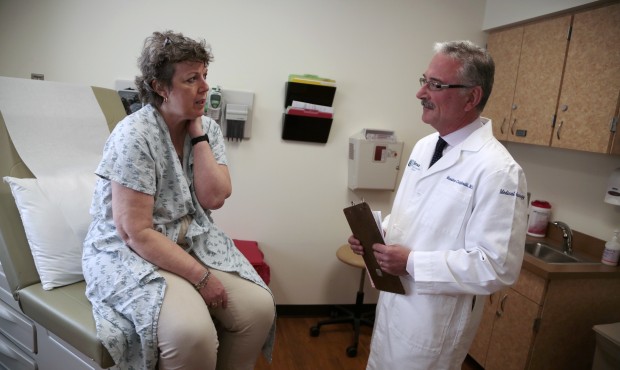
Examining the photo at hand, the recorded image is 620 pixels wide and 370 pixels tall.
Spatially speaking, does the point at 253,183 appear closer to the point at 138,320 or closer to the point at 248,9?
the point at 248,9

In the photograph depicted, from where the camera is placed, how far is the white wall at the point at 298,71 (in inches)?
82.8

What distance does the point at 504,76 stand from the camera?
2432 millimetres

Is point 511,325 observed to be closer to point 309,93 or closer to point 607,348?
point 607,348

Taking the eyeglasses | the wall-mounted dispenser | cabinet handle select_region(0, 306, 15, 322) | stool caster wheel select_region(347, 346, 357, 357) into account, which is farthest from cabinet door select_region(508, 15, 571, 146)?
cabinet handle select_region(0, 306, 15, 322)

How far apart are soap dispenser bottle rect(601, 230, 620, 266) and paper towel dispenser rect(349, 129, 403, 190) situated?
116 cm

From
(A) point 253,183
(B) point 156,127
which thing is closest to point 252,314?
(B) point 156,127

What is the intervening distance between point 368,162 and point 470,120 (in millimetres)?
1216

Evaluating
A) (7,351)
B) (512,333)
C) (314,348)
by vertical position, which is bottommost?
(314,348)

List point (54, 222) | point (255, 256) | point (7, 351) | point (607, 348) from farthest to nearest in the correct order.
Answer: point (255, 256) < point (607, 348) < point (7, 351) < point (54, 222)

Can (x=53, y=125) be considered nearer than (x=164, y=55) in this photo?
No

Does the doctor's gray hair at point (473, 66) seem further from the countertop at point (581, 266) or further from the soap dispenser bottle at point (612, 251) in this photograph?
the soap dispenser bottle at point (612, 251)

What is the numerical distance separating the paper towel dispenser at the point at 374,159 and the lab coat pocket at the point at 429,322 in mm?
1283

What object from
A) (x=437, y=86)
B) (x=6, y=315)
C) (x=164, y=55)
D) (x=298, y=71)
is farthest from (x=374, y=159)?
(x=6, y=315)

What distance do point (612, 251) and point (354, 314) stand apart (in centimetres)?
145
